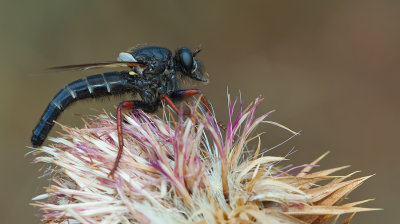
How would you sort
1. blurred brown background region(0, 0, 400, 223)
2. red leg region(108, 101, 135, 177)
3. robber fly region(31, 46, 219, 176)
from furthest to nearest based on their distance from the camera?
blurred brown background region(0, 0, 400, 223) < robber fly region(31, 46, 219, 176) < red leg region(108, 101, 135, 177)

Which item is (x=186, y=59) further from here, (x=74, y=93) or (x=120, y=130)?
(x=120, y=130)

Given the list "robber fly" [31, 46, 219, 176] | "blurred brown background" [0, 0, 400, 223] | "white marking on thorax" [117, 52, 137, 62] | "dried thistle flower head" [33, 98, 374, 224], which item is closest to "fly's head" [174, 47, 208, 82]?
"robber fly" [31, 46, 219, 176]

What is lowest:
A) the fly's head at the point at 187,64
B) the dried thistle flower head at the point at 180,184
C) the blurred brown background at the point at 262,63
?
the dried thistle flower head at the point at 180,184

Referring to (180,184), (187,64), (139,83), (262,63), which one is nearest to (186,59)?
(187,64)

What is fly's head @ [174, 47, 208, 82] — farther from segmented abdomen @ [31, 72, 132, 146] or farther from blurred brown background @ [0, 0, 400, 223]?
blurred brown background @ [0, 0, 400, 223]

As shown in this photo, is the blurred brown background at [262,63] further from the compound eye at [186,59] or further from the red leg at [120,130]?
the red leg at [120,130]

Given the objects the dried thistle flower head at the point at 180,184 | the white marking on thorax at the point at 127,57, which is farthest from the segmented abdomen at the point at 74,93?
the dried thistle flower head at the point at 180,184
